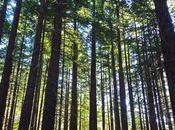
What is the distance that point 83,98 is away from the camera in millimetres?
36875

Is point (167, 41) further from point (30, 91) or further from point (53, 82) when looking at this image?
point (30, 91)

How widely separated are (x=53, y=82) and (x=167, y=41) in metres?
6.94

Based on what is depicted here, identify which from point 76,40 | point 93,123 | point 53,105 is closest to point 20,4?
point 76,40

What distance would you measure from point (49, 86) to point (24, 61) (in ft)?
50.3

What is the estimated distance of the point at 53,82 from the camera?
423 inches

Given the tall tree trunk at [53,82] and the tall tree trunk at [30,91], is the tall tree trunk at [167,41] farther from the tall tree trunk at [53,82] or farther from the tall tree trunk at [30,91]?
the tall tree trunk at [30,91]

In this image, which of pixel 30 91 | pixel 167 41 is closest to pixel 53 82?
pixel 30 91

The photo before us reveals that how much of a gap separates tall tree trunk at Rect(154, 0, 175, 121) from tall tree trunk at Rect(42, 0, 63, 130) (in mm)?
6669

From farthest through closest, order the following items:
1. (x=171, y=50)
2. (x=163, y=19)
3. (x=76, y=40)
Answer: (x=76, y=40)
(x=163, y=19)
(x=171, y=50)

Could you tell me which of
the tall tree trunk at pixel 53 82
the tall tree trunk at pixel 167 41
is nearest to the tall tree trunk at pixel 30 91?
the tall tree trunk at pixel 53 82

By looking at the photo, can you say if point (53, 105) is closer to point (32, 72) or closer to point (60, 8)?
point (32, 72)

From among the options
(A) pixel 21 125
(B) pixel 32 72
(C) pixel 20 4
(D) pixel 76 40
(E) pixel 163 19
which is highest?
(C) pixel 20 4

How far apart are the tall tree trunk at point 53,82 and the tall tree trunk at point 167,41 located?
6.67 m

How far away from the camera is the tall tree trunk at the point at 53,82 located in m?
10.1
